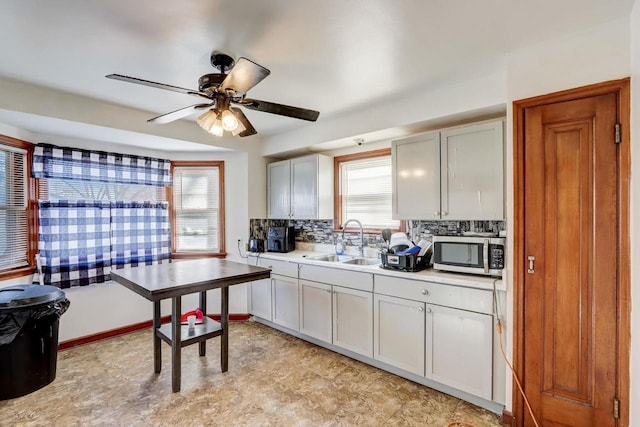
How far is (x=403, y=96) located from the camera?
2775 millimetres

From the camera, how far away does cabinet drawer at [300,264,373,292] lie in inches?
112

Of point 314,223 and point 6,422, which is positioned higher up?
point 314,223

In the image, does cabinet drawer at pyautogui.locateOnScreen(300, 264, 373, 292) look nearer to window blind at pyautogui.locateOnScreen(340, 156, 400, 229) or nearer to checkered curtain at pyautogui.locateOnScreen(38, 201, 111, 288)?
window blind at pyautogui.locateOnScreen(340, 156, 400, 229)

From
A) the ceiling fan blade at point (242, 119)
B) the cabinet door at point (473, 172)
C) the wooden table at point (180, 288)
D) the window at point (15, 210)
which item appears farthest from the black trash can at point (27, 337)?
the cabinet door at point (473, 172)

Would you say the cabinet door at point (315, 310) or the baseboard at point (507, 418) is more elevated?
the cabinet door at point (315, 310)

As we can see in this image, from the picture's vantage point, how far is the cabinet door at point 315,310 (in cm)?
316

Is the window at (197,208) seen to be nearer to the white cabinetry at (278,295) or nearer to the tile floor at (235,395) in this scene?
the white cabinetry at (278,295)

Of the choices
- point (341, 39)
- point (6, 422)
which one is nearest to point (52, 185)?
point (6, 422)

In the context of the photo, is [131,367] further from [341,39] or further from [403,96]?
[403,96]

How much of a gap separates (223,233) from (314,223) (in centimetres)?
118

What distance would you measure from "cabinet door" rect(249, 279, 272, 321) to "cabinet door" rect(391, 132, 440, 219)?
1732 millimetres

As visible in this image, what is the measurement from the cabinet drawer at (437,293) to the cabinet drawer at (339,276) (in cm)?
11

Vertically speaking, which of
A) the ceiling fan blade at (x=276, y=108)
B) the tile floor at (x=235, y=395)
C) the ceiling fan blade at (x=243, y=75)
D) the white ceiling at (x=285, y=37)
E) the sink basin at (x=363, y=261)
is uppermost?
the white ceiling at (x=285, y=37)

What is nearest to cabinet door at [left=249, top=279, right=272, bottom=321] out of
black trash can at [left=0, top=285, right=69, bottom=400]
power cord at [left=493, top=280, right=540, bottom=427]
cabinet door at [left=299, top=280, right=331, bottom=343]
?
cabinet door at [left=299, top=280, right=331, bottom=343]
